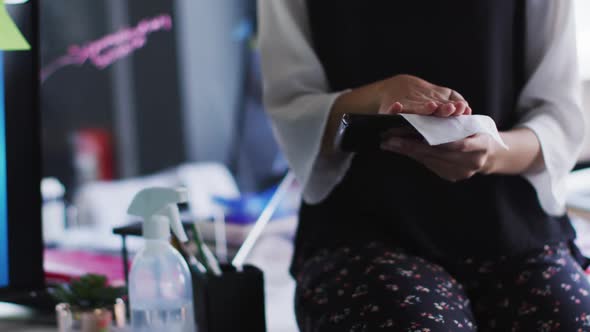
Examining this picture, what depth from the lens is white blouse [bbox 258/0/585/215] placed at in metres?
0.88

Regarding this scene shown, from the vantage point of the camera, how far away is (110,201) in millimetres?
2449

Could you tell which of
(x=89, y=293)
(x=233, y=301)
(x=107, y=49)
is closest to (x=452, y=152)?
(x=233, y=301)

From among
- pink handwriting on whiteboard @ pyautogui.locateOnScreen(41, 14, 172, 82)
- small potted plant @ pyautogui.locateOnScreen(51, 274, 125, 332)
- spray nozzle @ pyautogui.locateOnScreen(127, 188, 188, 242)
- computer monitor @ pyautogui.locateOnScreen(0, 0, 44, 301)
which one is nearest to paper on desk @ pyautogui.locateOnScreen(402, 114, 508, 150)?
spray nozzle @ pyautogui.locateOnScreen(127, 188, 188, 242)

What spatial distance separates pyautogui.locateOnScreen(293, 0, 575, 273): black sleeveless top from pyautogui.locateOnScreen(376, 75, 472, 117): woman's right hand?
0.12 meters

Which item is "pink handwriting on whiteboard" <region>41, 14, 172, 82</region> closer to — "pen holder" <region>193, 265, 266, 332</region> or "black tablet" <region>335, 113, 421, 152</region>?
"pen holder" <region>193, 265, 266, 332</region>

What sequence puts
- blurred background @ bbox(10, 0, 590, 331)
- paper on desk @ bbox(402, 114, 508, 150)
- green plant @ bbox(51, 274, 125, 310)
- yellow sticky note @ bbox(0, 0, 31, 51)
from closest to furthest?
paper on desk @ bbox(402, 114, 508, 150), green plant @ bbox(51, 274, 125, 310), yellow sticky note @ bbox(0, 0, 31, 51), blurred background @ bbox(10, 0, 590, 331)

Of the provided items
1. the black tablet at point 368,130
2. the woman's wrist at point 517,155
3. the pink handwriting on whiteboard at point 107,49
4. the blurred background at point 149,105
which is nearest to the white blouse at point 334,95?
the woman's wrist at point 517,155

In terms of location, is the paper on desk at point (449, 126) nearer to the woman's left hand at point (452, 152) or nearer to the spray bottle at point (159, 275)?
the woman's left hand at point (452, 152)

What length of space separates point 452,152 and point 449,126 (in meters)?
0.09

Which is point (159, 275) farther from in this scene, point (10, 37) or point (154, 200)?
point (10, 37)

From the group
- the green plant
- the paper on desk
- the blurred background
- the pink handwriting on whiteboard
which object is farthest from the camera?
the pink handwriting on whiteboard

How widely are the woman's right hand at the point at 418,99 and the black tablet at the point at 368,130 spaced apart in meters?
0.02

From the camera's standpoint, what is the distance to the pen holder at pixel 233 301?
831 millimetres

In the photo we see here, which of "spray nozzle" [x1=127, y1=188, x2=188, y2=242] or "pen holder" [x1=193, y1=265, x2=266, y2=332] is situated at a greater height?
"spray nozzle" [x1=127, y1=188, x2=188, y2=242]
